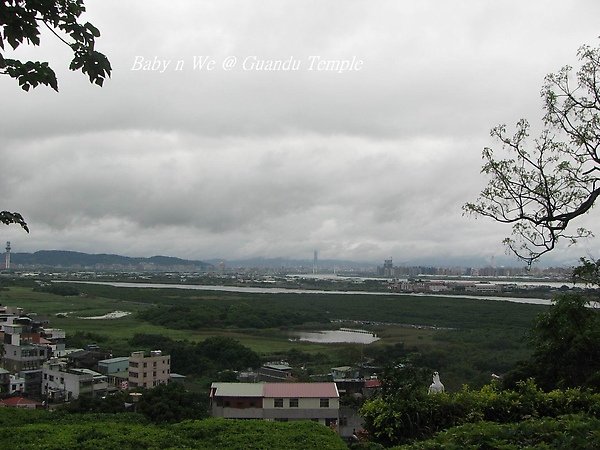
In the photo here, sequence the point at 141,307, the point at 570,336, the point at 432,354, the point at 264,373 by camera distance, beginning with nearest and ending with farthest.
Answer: the point at 570,336 → the point at 264,373 → the point at 432,354 → the point at 141,307

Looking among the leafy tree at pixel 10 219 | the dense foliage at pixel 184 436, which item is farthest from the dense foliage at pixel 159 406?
the leafy tree at pixel 10 219

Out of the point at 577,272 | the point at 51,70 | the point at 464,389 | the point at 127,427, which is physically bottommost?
the point at 127,427

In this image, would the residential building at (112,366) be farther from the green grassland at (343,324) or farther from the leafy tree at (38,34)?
the leafy tree at (38,34)

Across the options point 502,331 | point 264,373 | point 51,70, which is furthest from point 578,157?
point 502,331

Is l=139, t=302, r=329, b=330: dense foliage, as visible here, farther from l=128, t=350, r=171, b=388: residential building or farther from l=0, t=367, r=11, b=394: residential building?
l=0, t=367, r=11, b=394: residential building

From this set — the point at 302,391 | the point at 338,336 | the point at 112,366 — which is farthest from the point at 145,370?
the point at 338,336

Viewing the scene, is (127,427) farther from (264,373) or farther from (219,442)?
(264,373)
